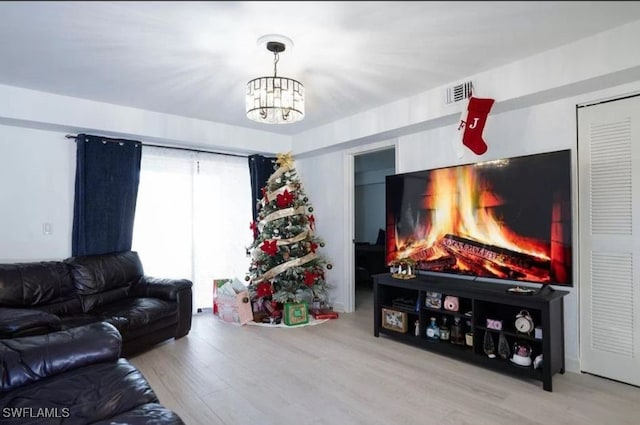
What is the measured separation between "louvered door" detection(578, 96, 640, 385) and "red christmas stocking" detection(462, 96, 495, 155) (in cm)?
72

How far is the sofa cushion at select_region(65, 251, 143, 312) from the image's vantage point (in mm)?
3541

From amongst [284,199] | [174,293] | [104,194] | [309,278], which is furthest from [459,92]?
[104,194]

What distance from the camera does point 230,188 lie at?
16.9ft

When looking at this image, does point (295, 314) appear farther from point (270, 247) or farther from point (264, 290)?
point (270, 247)

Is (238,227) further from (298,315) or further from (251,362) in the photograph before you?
(251,362)

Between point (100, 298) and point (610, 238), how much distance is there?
4.55m

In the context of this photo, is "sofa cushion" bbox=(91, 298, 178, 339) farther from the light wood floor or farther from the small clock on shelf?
the small clock on shelf

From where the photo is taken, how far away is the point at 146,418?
1.45m

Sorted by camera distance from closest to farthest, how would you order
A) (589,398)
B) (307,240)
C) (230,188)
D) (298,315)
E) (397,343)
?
(589,398), (397,343), (298,315), (307,240), (230,188)

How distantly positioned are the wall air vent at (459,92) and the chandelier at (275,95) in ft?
4.86

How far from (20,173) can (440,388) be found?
14.4 feet

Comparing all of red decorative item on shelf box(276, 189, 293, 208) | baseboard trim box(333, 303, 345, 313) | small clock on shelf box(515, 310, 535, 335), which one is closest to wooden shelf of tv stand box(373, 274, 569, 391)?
small clock on shelf box(515, 310, 535, 335)

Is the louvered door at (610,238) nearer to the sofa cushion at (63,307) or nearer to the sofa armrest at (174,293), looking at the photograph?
the sofa armrest at (174,293)

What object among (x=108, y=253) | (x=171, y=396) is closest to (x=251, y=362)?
(x=171, y=396)
